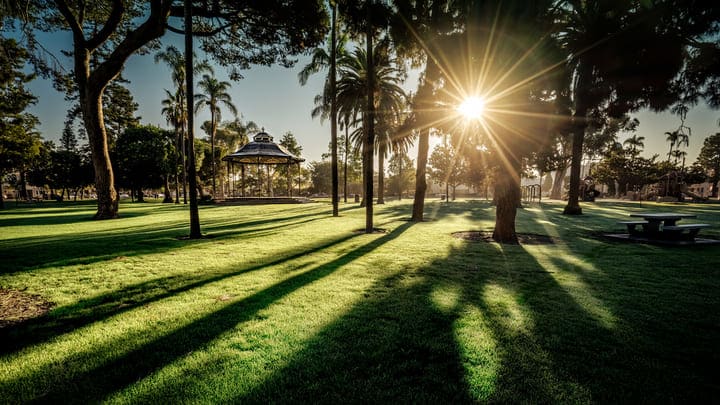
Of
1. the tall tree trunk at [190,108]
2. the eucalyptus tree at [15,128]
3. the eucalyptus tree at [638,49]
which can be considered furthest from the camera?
the eucalyptus tree at [15,128]

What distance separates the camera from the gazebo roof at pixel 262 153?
28.3m

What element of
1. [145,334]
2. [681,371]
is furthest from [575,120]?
[145,334]

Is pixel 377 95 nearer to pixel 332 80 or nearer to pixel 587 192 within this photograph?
pixel 332 80

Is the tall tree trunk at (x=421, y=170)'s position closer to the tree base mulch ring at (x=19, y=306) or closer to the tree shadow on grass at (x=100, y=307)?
the tree shadow on grass at (x=100, y=307)

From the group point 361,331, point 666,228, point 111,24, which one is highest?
point 111,24

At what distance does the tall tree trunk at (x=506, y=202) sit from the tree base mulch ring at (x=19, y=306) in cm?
1037

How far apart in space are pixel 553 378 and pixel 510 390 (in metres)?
0.47

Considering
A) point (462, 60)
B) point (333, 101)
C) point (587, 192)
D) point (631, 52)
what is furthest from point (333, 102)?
point (587, 192)

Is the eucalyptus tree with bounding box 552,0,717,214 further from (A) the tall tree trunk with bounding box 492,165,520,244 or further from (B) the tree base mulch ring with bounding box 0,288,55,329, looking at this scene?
(B) the tree base mulch ring with bounding box 0,288,55,329

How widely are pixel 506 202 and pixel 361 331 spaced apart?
7711 mm

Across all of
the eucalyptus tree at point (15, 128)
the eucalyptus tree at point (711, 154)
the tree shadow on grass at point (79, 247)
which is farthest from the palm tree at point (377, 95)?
the eucalyptus tree at point (711, 154)

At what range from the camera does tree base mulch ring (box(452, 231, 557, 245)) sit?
910 centimetres

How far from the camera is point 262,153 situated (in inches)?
1110

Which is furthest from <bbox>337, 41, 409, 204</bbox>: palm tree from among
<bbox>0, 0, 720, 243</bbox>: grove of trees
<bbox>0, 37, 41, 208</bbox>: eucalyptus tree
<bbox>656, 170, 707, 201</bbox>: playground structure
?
<bbox>656, 170, 707, 201</bbox>: playground structure
